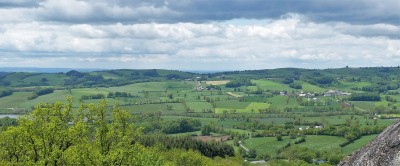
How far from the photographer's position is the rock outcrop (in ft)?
60.5

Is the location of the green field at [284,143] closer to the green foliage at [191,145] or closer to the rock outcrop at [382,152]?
the green foliage at [191,145]

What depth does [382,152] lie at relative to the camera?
19.0m

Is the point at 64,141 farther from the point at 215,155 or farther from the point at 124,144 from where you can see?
the point at 215,155

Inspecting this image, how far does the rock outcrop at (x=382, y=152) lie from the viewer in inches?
726

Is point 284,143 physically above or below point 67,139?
below

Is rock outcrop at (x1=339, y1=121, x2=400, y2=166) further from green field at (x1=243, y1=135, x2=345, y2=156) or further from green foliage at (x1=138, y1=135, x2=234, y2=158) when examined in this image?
green field at (x1=243, y1=135, x2=345, y2=156)

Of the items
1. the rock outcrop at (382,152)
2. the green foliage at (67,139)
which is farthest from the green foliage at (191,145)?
the rock outcrop at (382,152)

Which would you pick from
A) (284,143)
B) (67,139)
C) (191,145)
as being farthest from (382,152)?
(284,143)

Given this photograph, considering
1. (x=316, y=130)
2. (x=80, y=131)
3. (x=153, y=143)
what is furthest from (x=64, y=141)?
(x=316, y=130)

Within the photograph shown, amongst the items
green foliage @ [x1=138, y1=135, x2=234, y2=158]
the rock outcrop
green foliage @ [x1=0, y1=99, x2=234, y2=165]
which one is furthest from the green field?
the rock outcrop

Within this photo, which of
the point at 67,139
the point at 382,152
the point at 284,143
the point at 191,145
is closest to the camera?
the point at 382,152

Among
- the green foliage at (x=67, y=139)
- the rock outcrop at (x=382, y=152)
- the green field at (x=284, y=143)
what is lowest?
the green field at (x=284, y=143)

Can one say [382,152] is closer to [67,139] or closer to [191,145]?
[67,139]

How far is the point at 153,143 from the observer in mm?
131875
